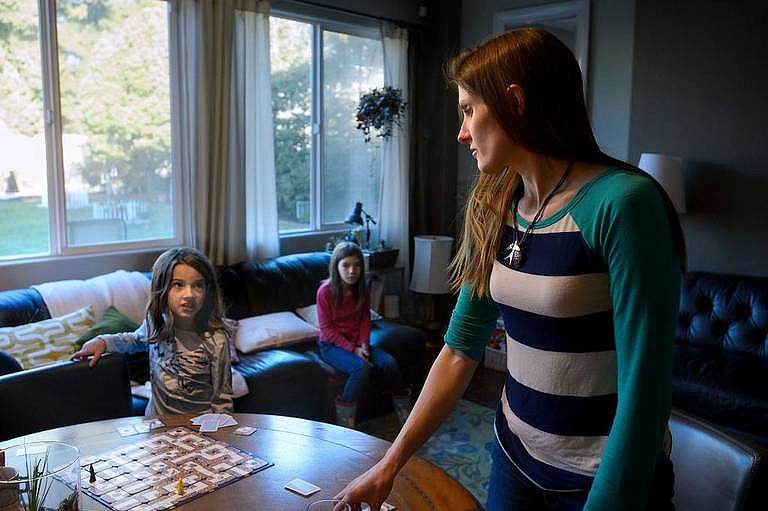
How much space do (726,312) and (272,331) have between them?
255 centimetres

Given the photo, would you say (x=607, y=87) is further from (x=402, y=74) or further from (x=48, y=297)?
(x=48, y=297)

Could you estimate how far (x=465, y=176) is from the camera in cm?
559

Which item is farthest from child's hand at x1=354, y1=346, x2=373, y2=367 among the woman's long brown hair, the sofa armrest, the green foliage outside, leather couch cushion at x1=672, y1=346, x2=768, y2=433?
the woman's long brown hair

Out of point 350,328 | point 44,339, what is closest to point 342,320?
point 350,328

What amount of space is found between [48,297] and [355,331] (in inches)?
60.8

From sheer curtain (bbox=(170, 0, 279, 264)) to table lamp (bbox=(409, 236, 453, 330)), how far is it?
1.21 meters

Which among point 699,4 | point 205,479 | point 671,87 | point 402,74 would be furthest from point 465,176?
point 205,479

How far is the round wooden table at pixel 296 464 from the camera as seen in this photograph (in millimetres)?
1353

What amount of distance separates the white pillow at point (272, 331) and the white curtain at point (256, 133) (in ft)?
2.12

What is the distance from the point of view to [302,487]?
141 cm

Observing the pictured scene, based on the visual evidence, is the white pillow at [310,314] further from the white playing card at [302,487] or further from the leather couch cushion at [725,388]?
the white playing card at [302,487]

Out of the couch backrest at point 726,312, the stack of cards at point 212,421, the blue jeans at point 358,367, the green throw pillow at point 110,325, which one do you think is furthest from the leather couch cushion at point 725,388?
the green throw pillow at point 110,325

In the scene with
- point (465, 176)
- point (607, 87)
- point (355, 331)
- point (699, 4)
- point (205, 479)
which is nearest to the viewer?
point (205, 479)

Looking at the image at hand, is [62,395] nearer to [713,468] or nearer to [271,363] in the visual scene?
[271,363]
